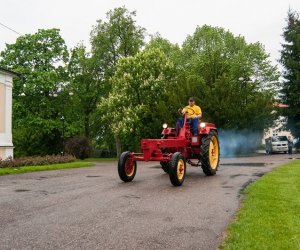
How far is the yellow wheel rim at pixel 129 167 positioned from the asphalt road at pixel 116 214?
24.9 inches

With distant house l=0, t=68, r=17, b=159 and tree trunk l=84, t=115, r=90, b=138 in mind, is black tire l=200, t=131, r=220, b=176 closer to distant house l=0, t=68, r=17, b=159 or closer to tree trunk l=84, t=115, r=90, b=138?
distant house l=0, t=68, r=17, b=159

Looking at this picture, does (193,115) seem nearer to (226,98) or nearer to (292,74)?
(226,98)

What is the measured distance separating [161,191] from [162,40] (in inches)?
2074

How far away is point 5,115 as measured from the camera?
2752cm

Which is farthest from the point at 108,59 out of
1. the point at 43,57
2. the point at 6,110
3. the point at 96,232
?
the point at 96,232

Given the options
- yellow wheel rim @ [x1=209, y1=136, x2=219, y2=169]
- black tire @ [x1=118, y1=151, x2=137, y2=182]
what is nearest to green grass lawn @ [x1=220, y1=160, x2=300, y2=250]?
yellow wheel rim @ [x1=209, y1=136, x2=219, y2=169]

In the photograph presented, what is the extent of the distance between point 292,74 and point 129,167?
1393 inches

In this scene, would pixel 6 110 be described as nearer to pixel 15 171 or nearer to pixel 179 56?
pixel 15 171

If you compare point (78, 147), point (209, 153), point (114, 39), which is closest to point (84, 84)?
point (114, 39)

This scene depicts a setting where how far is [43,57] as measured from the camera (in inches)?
1694

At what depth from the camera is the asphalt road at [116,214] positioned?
240 inches

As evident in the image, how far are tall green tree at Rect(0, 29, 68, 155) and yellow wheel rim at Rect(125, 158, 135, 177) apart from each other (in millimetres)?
29841

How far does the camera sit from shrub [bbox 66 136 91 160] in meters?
37.5

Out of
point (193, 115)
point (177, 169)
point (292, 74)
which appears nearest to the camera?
point (177, 169)
